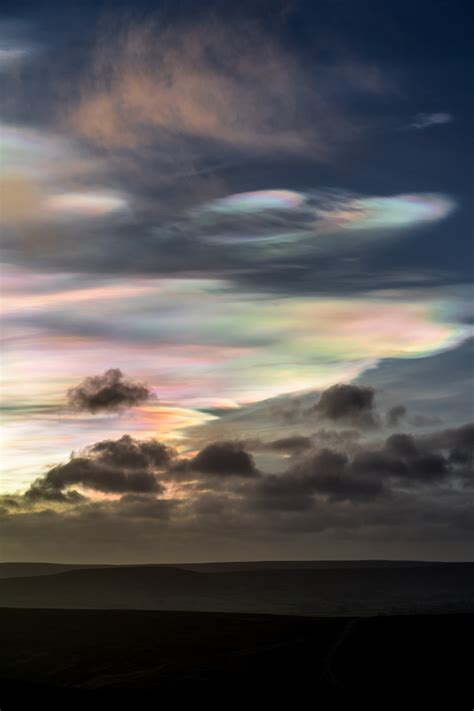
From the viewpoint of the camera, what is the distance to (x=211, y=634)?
12438cm

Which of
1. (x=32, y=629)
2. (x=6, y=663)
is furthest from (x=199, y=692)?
(x=32, y=629)

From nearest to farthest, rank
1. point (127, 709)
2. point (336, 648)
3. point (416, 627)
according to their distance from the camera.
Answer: point (127, 709), point (336, 648), point (416, 627)

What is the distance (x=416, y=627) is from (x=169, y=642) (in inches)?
1273

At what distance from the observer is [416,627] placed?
11406 centimetres

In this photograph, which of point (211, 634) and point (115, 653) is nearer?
point (115, 653)

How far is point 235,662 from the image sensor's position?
96.1 m

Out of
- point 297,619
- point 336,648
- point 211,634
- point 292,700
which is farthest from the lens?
point 297,619

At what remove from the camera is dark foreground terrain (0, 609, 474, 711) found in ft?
243

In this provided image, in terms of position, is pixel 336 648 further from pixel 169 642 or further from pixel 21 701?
pixel 21 701

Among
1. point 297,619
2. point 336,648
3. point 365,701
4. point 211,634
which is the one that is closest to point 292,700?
point 365,701

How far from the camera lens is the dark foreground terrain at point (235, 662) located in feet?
243

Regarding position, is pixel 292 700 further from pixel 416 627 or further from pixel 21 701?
pixel 416 627

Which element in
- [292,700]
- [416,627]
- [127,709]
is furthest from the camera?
[416,627]

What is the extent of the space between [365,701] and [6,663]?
208 ft
